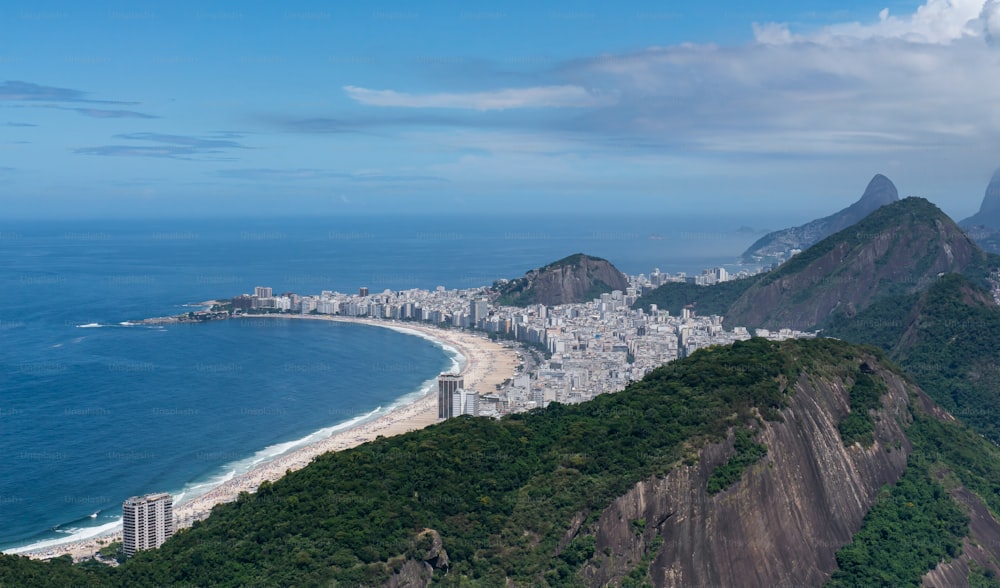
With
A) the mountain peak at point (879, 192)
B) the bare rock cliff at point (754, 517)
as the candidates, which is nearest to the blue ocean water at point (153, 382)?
the bare rock cliff at point (754, 517)

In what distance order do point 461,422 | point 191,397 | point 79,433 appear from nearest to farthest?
point 461,422 → point 79,433 → point 191,397

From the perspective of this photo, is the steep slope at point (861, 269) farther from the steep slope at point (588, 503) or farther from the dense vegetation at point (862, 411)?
the steep slope at point (588, 503)

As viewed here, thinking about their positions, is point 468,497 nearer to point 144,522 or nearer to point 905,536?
point 144,522

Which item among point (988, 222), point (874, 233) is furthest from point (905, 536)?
point (988, 222)

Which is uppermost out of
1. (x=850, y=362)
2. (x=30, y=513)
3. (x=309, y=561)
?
(x=850, y=362)

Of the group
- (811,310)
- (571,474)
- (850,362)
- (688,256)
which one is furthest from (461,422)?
(688,256)

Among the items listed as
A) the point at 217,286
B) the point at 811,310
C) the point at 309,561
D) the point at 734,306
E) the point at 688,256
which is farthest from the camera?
the point at 688,256

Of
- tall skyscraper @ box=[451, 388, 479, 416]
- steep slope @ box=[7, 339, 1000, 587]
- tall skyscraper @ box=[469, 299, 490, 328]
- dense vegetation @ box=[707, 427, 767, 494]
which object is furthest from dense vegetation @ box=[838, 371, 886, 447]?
tall skyscraper @ box=[469, 299, 490, 328]

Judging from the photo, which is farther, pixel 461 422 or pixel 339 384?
pixel 339 384

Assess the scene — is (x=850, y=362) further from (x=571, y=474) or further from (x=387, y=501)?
(x=387, y=501)
